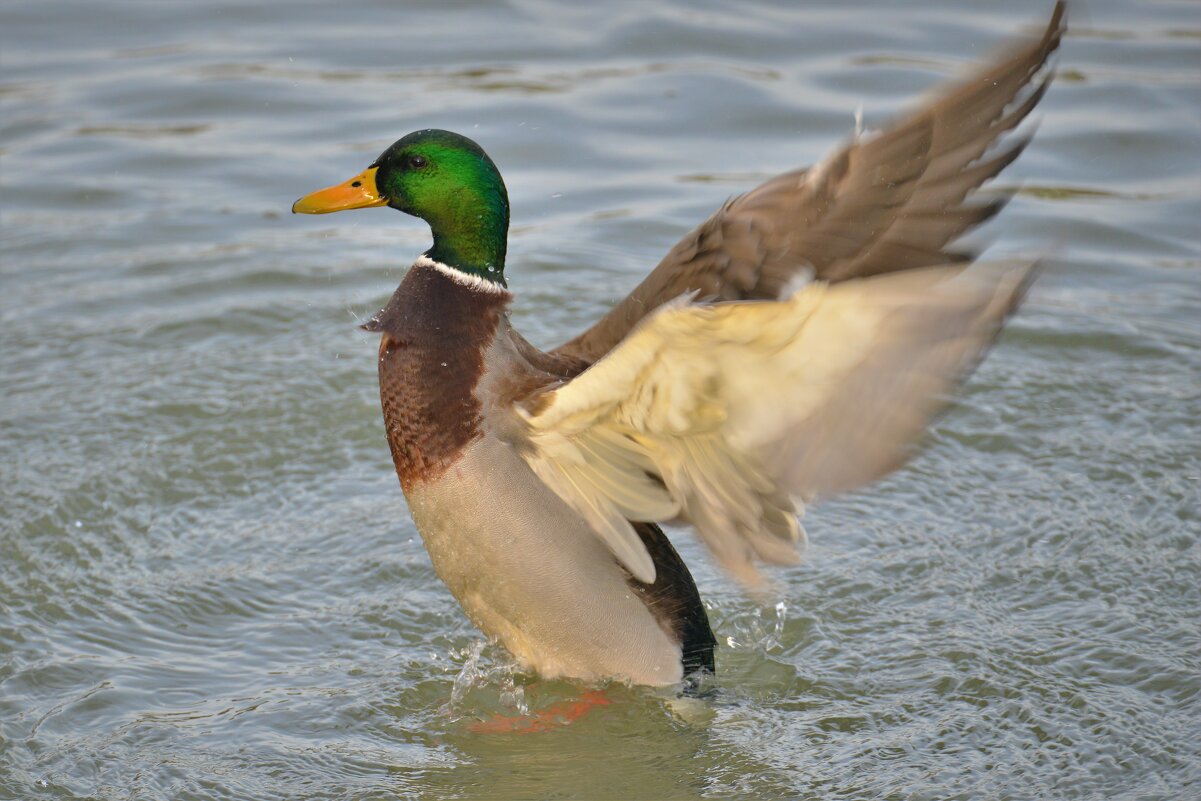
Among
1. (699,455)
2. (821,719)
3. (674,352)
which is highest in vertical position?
(674,352)

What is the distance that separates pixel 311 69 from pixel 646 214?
2743 millimetres

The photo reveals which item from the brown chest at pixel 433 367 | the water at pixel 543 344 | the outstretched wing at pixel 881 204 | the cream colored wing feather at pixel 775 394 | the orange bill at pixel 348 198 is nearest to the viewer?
the cream colored wing feather at pixel 775 394

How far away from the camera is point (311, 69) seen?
9266 mm

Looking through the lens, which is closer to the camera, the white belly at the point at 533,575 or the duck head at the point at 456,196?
the white belly at the point at 533,575

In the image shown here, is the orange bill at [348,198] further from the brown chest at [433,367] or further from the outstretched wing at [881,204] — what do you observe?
the outstretched wing at [881,204]

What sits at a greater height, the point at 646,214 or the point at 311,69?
the point at 311,69

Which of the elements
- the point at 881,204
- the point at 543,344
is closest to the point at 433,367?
the point at 881,204

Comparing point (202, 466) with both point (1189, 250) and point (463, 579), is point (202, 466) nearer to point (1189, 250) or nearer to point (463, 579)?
point (463, 579)

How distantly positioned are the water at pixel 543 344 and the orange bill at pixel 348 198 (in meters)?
1.18

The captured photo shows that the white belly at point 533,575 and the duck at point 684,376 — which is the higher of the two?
the duck at point 684,376

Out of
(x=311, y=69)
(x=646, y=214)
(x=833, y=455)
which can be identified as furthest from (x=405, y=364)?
(x=311, y=69)

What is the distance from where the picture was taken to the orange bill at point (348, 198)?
4.21 m

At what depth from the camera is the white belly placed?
12.5 feet

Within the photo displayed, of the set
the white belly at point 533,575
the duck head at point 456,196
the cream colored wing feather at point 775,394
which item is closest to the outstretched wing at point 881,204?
the cream colored wing feather at point 775,394
